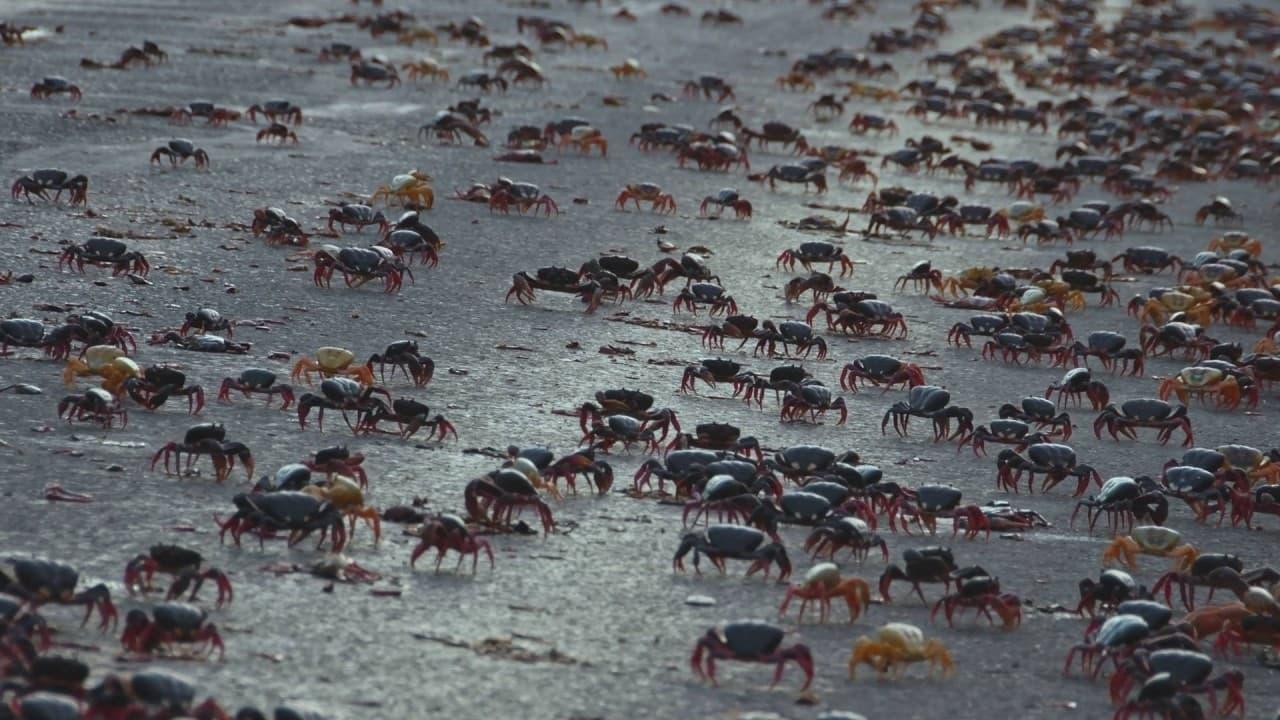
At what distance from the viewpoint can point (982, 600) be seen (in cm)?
674

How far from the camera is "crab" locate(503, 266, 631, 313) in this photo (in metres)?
11.5

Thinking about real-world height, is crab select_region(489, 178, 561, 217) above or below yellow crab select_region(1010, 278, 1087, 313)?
above

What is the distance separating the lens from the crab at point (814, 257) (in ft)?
44.5

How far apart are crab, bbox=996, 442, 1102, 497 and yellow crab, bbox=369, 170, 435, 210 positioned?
22.0 feet

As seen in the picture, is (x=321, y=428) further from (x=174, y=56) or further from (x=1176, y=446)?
(x=174, y=56)

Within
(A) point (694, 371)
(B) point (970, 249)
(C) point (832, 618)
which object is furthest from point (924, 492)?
(B) point (970, 249)

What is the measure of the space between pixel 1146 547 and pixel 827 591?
1.90 m

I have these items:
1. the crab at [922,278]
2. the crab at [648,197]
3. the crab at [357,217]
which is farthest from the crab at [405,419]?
the crab at [648,197]

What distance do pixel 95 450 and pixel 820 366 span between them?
4706 millimetres

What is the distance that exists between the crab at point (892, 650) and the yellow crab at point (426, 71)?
16.7 meters

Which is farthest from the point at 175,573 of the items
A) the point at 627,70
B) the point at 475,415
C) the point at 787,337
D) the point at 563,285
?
the point at 627,70

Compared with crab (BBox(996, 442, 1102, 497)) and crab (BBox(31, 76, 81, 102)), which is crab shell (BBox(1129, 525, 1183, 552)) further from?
crab (BBox(31, 76, 81, 102))

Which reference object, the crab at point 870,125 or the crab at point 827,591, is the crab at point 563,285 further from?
the crab at point 870,125

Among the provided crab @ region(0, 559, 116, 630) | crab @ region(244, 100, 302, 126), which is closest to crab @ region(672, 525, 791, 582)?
crab @ region(0, 559, 116, 630)
